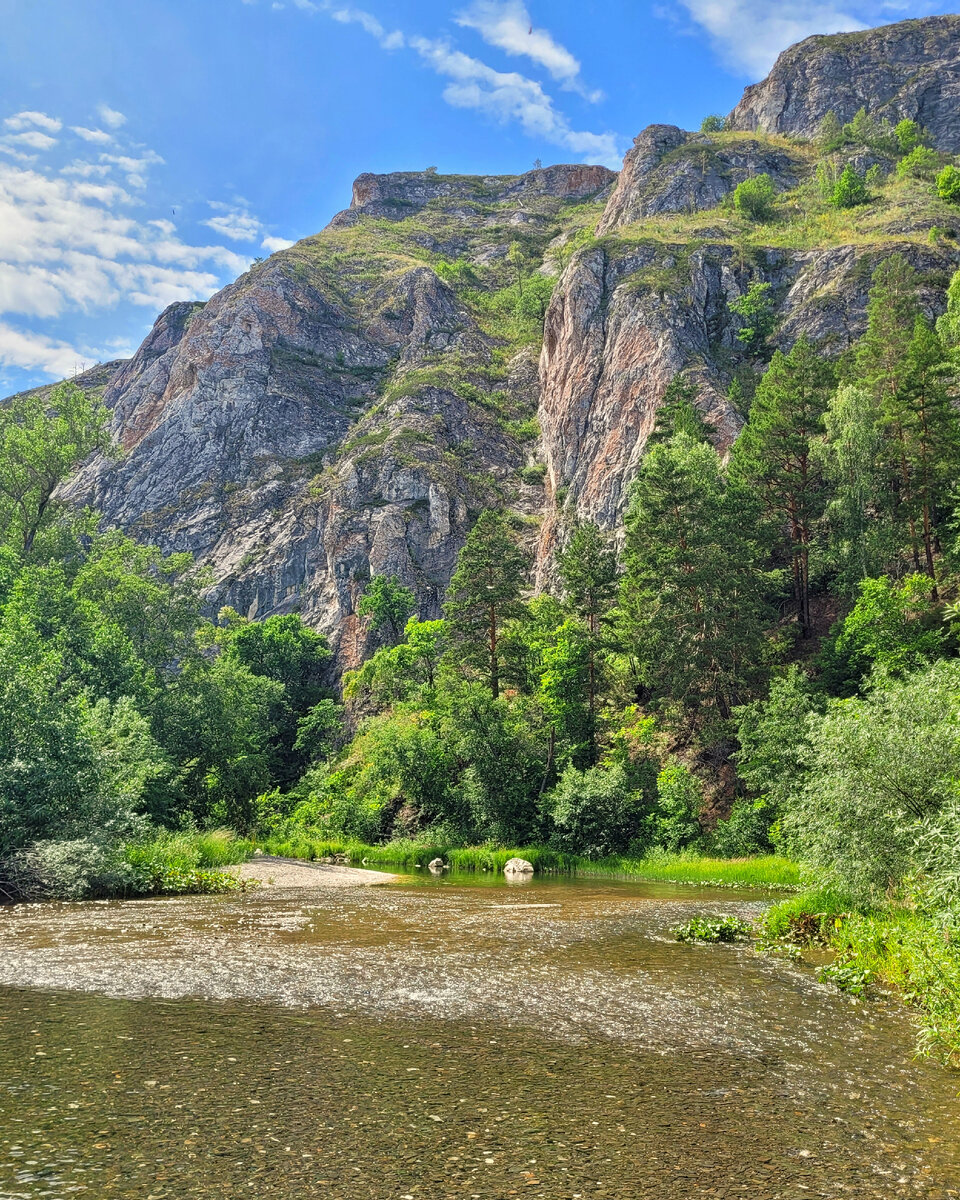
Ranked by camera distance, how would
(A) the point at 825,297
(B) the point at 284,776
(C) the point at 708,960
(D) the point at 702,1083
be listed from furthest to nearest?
1. (A) the point at 825,297
2. (B) the point at 284,776
3. (C) the point at 708,960
4. (D) the point at 702,1083

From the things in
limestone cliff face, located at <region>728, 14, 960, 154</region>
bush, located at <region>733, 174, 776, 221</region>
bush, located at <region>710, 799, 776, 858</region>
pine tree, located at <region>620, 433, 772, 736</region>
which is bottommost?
bush, located at <region>710, 799, 776, 858</region>

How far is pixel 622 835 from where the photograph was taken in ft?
145

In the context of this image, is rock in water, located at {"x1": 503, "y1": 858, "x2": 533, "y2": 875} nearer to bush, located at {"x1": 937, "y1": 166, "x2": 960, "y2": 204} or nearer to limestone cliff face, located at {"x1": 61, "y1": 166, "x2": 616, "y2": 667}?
limestone cliff face, located at {"x1": 61, "y1": 166, "x2": 616, "y2": 667}

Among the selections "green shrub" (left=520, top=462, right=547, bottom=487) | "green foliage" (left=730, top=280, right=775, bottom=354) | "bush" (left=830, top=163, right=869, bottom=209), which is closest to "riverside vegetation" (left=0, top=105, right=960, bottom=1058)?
"green foliage" (left=730, top=280, right=775, bottom=354)

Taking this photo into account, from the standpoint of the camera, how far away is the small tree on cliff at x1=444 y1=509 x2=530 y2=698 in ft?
187

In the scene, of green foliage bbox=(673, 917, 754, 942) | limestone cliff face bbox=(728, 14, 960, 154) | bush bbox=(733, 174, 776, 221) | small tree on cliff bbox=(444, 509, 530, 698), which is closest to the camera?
green foliage bbox=(673, 917, 754, 942)

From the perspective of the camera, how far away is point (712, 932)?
676 inches

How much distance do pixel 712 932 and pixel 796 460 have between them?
4728 cm

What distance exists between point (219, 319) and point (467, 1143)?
499ft

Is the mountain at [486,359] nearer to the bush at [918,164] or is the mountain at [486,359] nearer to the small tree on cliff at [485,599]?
the bush at [918,164]

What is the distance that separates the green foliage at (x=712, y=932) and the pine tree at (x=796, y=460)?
3955 cm

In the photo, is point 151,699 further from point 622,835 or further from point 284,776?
point 284,776

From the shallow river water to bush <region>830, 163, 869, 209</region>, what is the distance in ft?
419

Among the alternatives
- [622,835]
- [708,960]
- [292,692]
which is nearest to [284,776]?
[292,692]
